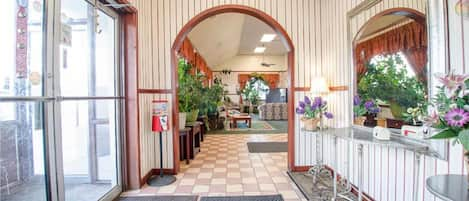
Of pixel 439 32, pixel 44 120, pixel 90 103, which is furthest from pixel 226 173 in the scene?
pixel 439 32

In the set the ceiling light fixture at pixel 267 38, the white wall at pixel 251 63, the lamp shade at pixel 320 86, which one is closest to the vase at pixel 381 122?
the lamp shade at pixel 320 86

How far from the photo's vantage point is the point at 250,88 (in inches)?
597

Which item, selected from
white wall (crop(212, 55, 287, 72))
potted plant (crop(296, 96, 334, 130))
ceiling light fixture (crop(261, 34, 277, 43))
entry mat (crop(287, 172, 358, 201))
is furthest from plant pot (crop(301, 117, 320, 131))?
white wall (crop(212, 55, 287, 72))

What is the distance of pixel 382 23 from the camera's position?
2600 mm

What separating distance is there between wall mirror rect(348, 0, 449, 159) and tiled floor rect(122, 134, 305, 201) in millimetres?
1321

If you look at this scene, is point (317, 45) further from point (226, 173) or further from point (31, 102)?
point (31, 102)

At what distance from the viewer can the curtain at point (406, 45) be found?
6.76ft

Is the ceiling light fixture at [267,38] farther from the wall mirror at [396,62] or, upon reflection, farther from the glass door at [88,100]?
the glass door at [88,100]

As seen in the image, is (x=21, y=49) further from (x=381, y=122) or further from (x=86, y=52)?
(x=381, y=122)

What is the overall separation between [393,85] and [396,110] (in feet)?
0.78

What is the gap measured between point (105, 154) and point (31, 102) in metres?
1.42

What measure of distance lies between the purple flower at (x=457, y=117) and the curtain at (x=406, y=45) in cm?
104

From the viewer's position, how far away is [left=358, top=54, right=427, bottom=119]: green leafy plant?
217 centimetres

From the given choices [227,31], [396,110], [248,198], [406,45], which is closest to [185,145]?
[248,198]
